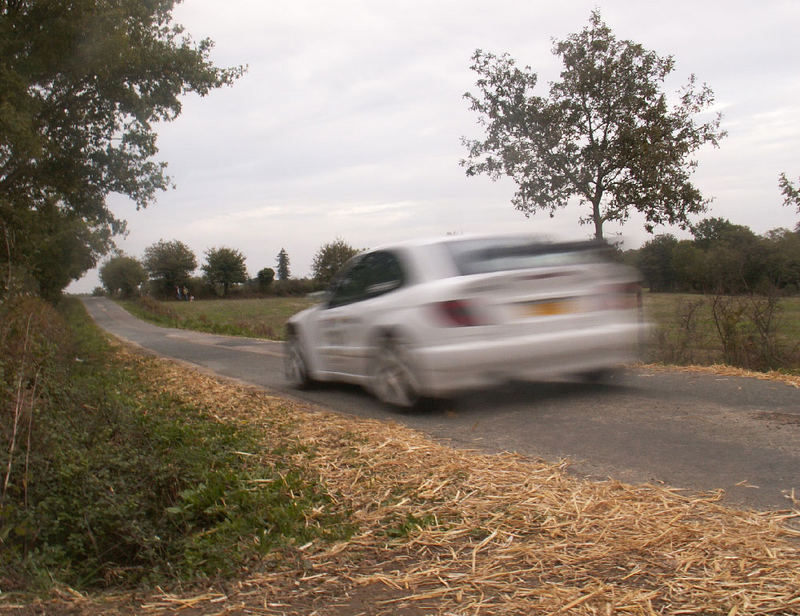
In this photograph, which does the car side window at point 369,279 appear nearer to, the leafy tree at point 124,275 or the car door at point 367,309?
the car door at point 367,309

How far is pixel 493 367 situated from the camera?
6195 mm

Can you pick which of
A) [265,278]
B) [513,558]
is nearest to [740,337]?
[513,558]

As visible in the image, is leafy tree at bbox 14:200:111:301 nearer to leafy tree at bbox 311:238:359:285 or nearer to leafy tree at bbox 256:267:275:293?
leafy tree at bbox 311:238:359:285

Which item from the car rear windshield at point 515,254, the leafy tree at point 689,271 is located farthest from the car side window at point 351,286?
the leafy tree at point 689,271

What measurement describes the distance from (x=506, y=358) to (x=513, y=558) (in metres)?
3.30

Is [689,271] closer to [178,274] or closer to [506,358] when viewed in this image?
[506,358]

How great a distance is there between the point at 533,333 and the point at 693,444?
5.81 feet

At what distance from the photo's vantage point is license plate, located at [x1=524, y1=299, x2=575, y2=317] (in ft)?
20.6

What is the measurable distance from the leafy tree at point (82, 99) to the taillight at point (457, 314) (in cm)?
1293

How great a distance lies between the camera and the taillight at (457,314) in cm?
611

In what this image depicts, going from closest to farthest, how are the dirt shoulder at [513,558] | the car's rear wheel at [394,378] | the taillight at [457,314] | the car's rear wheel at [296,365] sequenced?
the dirt shoulder at [513,558], the taillight at [457,314], the car's rear wheel at [394,378], the car's rear wheel at [296,365]

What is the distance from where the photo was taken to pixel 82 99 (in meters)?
23.1

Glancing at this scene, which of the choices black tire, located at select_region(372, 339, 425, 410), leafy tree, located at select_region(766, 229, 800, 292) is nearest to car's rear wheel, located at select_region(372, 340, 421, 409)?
black tire, located at select_region(372, 339, 425, 410)

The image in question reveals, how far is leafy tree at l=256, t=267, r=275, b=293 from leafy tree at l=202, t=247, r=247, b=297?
23.2 metres
